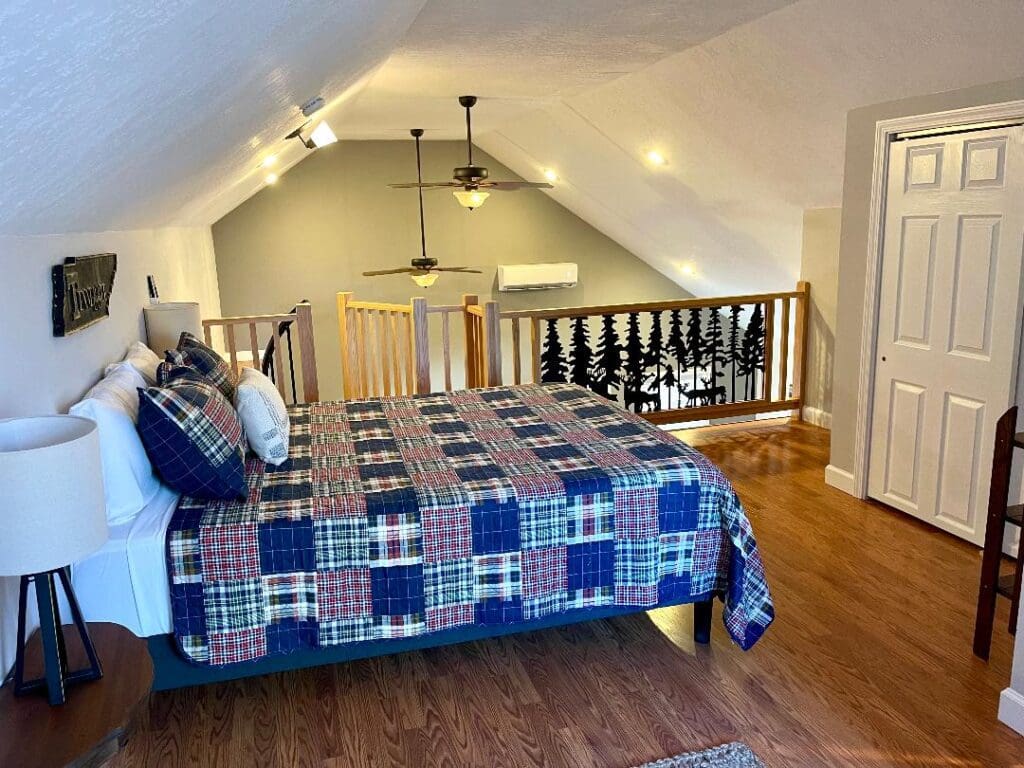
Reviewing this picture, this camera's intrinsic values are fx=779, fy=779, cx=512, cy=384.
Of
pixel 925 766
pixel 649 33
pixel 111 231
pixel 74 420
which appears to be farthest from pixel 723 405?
pixel 74 420

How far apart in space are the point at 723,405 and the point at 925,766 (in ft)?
11.0

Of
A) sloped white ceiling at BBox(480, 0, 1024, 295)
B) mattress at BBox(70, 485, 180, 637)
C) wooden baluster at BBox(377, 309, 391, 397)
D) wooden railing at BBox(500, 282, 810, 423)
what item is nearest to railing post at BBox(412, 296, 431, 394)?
wooden baluster at BBox(377, 309, 391, 397)

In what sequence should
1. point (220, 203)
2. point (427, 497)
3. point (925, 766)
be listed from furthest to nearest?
point (220, 203) < point (427, 497) < point (925, 766)

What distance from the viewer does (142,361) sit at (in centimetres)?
324

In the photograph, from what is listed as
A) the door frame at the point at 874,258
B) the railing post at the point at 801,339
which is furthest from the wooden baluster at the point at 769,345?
the door frame at the point at 874,258

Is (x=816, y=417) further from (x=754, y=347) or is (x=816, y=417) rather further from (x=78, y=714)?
(x=78, y=714)

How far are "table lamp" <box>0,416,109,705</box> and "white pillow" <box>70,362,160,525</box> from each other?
2.13 ft

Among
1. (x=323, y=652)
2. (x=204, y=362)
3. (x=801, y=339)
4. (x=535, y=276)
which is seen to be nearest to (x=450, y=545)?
(x=323, y=652)

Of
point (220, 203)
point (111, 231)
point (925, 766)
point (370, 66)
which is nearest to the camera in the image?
point (925, 766)

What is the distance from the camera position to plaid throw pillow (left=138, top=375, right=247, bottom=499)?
7.98 feet

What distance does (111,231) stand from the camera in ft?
10.5

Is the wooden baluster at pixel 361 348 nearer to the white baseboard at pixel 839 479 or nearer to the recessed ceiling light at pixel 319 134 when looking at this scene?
the recessed ceiling light at pixel 319 134

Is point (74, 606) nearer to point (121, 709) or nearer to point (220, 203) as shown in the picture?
point (121, 709)

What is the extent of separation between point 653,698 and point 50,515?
1.89 meters
